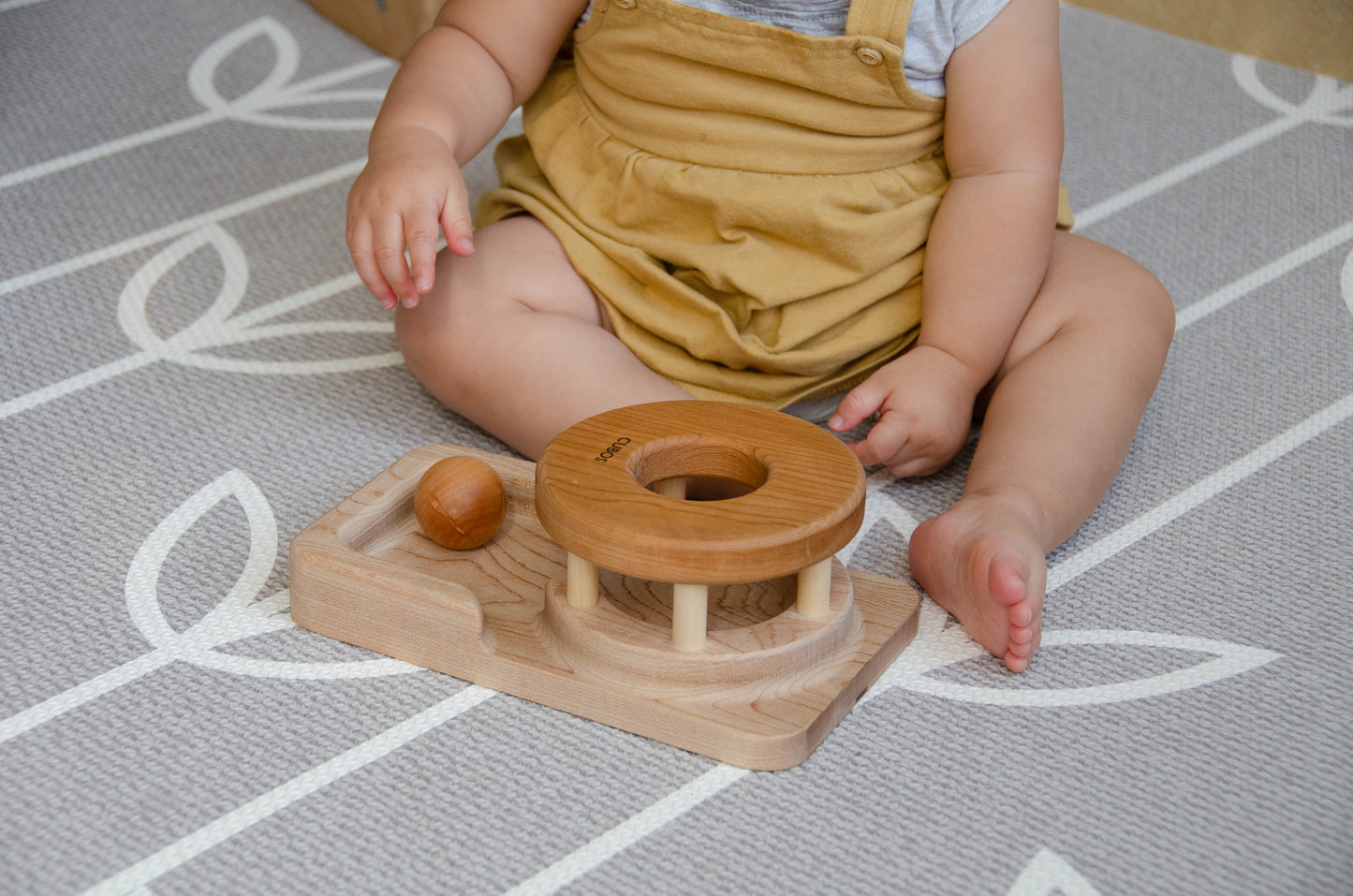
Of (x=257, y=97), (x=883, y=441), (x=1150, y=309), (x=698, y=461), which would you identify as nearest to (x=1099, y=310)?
(x=1150, y=309)

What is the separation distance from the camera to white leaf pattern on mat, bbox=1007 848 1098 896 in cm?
45

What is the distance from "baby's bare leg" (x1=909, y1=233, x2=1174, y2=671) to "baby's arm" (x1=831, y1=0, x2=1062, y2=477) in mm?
21

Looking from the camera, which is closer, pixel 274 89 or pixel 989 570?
pixel 989 570

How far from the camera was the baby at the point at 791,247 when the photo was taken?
25.5 inches

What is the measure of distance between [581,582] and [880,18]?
1.08 feet

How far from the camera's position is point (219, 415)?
0.71 metres

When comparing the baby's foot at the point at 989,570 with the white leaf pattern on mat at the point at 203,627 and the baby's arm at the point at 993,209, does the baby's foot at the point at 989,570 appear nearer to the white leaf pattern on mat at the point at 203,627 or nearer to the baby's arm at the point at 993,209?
the baby's arm at the point at 993,209

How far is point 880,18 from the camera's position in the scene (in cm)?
65

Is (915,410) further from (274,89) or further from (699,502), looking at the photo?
(274,89)

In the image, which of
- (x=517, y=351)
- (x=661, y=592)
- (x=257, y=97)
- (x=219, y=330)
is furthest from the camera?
(x=257, y=97)

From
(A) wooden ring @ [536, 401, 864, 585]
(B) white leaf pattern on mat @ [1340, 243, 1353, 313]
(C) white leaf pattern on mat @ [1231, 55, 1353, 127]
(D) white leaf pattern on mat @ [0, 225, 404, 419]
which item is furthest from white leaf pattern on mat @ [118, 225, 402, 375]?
(C) white leaf pattern on mat @ [1231, 55, 1353, 127]

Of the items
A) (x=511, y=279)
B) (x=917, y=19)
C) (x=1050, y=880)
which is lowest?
(x=1050, y=880)

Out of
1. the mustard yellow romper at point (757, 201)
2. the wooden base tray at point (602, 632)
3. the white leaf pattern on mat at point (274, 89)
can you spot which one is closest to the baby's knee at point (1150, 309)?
the mustard yellow romper at point (757, 201)

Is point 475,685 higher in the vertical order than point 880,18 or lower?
lower
